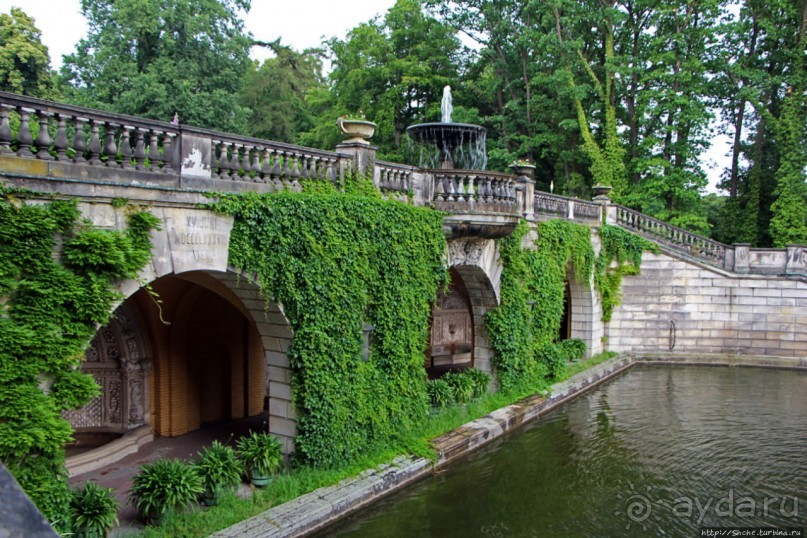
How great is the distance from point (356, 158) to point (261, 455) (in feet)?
16.7

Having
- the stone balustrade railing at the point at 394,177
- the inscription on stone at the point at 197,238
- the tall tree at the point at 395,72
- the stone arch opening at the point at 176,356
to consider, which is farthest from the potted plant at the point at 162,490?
A: the tall tree at the point at 395,72

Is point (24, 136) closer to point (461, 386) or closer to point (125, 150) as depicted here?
point (125, 150)

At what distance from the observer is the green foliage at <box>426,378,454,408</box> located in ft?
42.0

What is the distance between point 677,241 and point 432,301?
1378cm

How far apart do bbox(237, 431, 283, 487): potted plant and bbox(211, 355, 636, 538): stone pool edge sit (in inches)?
26.3

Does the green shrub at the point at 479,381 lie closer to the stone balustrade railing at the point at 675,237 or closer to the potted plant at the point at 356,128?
the potted plant at the point at 356,128

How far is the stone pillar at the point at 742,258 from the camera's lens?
20859mm

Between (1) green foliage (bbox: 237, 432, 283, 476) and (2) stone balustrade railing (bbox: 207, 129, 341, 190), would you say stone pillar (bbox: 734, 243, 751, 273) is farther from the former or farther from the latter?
(1) green foliage (bbox: 237, 432, 283, 476)

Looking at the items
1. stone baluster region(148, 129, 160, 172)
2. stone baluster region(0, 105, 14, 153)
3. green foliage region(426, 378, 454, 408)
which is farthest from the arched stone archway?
stone baluster region(0, 105, 14, 153)

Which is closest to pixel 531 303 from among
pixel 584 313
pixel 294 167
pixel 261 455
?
pixel 584 313

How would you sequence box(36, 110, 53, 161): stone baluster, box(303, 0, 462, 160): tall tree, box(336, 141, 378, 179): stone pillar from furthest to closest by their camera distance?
box(303, 0, 462, 160): tall tree, box(336, 141, 378, 179): stone pillar, box(36, 110, 53, 161): stone baluster

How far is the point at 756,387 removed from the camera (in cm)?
1752

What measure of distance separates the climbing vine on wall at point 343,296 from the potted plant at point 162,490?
186 cm

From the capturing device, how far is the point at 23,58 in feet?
80.3
